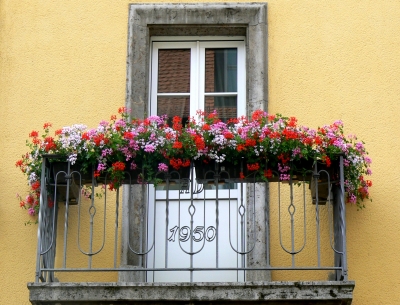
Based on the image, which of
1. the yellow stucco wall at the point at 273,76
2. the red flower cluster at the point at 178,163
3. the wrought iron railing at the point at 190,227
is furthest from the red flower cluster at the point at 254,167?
the yellow stucco wall at the point at 273,76

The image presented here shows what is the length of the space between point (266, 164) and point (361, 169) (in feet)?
2.84

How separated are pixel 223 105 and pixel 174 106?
0.43m

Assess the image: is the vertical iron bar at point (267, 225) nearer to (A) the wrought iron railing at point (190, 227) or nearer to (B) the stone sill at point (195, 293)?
(A) the wrought iron railing at point (190, 227)

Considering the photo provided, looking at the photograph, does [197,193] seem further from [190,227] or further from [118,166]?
[118,166]

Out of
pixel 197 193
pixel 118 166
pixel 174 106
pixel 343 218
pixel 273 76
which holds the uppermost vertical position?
pixel 273 76

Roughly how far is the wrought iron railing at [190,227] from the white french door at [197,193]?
0.04 ft

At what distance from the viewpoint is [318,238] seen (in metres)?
9.51

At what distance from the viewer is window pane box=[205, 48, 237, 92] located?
36.0 ft

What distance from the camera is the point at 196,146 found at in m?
9.48

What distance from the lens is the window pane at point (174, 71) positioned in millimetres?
11000

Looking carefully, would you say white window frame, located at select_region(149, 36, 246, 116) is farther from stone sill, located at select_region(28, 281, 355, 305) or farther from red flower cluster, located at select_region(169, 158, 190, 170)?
stone sill, located at select_region(28, 281, 355, 305)

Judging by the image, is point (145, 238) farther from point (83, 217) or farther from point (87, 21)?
point (87, 21)

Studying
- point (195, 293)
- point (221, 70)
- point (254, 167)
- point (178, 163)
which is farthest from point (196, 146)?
point (221, 70)

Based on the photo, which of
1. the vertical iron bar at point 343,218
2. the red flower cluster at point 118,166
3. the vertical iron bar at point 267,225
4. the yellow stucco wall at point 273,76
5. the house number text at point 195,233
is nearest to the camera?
the vertical iron bar at point 343,218
